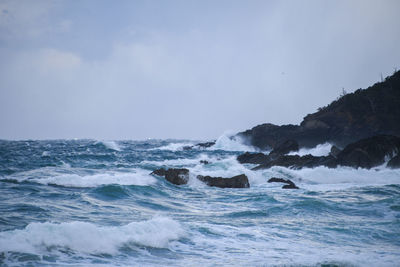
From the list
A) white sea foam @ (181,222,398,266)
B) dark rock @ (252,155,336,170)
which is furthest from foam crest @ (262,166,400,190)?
white sea foam @ (181,222,398,266)

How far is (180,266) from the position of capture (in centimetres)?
493

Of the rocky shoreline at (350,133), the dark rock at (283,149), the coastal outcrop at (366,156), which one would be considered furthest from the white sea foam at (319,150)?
the coastal outcrop at (366,156)

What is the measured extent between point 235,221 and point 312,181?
1133 cm

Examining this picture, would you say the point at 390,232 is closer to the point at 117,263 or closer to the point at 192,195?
the point at 117,263

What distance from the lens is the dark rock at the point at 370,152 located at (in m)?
19.6

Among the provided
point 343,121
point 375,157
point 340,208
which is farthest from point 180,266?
point 343,121

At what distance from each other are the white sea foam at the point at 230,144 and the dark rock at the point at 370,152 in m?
36.1

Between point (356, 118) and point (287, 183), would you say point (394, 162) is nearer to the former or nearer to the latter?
point (287, 183)

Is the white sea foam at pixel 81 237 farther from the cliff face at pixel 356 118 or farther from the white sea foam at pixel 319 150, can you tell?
the cliff face at pixel 356 118

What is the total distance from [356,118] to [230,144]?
87.6 feet

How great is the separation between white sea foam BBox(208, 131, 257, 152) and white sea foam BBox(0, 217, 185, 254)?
51402mm

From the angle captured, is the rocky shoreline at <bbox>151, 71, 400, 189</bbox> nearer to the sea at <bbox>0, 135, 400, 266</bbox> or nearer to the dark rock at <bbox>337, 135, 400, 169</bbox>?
the dark rock at <bbox>337, 135, 400, 169</bbox>

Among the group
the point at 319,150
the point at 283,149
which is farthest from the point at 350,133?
the point at 283,149

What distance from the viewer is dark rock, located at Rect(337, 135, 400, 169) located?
19.6m
